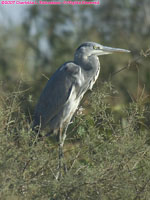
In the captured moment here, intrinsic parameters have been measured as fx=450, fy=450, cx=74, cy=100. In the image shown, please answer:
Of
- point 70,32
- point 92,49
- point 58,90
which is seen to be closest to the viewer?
point 58,90

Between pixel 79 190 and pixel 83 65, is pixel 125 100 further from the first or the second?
pixel 79 190

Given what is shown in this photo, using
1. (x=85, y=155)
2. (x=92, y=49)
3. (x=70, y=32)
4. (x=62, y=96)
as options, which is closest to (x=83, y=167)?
(x=85, y=155)

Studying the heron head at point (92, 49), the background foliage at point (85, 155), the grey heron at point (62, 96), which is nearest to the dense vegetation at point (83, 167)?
the background foliage at point (85, 155)

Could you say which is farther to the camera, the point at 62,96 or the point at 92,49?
the point at 92,49

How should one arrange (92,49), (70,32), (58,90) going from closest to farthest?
(58,90)
(92,49)
(70,32)

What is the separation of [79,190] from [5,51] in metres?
9.28

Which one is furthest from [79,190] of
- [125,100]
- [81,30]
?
[81,30]

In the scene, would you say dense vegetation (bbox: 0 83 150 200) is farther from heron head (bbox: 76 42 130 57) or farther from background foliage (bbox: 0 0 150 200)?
heron head (bbox: 76 42 130 57)

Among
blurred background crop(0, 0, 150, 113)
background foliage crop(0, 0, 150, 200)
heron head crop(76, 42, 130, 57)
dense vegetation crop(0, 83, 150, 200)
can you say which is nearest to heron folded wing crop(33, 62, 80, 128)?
heron head crop(76, 42, 130, 57)

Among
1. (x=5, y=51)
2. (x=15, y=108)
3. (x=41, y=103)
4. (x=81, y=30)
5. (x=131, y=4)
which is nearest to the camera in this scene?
(x=15, y=108)

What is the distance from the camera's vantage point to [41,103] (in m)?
3.93

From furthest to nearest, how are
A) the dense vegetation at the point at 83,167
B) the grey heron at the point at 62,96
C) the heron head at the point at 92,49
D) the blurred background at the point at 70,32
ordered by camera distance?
1. the blurred background at the point at 70,32
2. the heron head at the point at 92,49
3. the grey heron at the point at 62,96
4. the dense vegetation at the point at 83,167

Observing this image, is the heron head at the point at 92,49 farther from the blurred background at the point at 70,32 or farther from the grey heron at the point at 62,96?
the blurred background at the point at 70,32

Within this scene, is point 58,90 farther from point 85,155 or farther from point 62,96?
point 85,155
